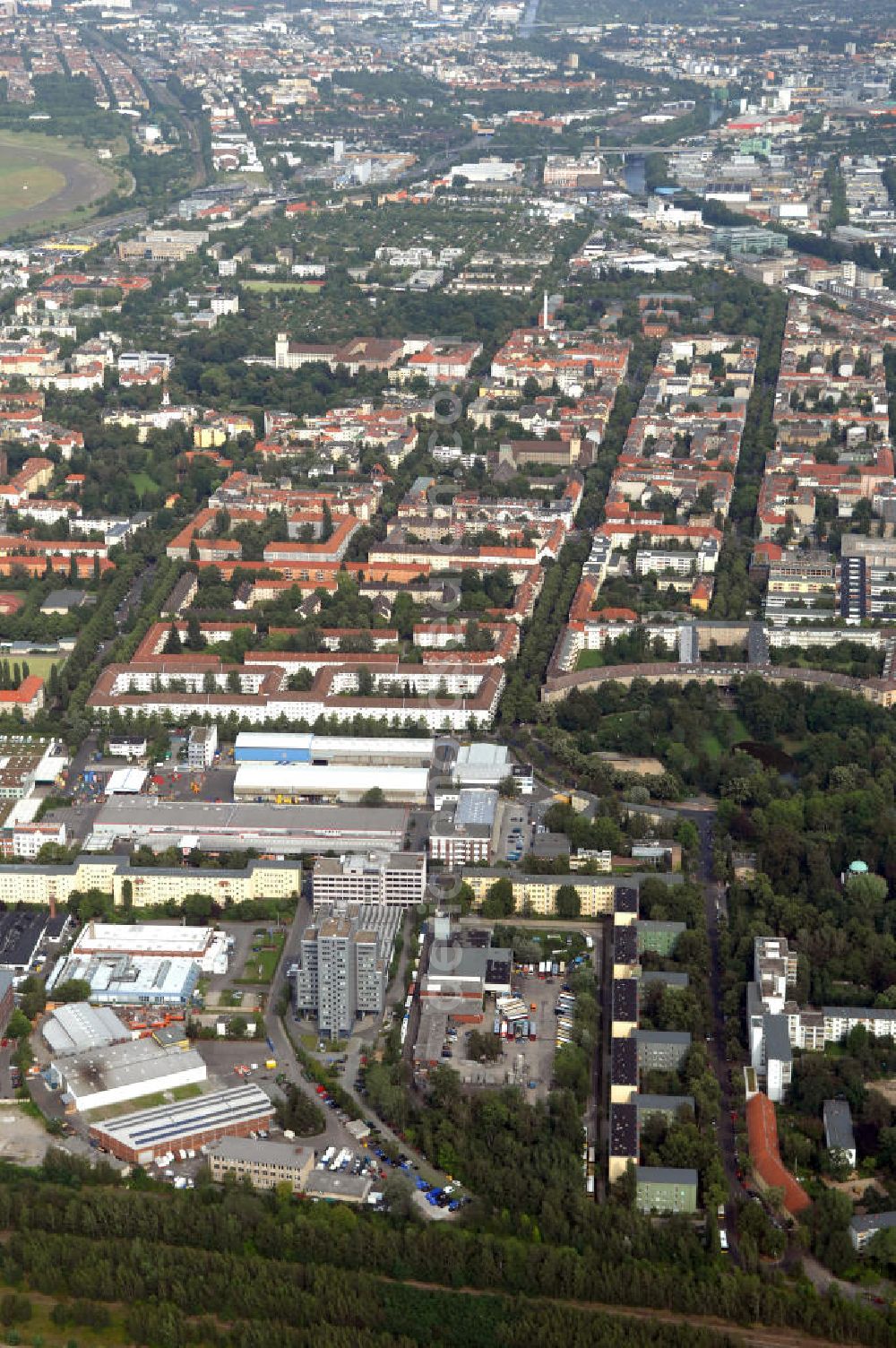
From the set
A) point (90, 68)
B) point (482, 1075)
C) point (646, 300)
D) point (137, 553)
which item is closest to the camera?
point (482, 1075)

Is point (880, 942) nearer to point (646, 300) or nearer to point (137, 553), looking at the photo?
point (137, 553)

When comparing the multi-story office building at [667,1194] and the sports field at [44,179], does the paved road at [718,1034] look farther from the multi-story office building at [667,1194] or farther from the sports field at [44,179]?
the sports field at [44,179]

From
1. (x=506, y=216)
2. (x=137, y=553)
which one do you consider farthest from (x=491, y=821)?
(x=506, y=216)

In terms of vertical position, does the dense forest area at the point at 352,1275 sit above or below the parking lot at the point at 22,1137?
above

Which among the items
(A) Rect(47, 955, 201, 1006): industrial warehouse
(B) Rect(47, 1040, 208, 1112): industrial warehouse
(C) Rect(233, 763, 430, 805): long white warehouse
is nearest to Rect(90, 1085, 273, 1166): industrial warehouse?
(B) Rect(47, 1040, 208, 1112): industrial warehouse

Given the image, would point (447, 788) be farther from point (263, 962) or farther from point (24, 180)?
point (24, 180)

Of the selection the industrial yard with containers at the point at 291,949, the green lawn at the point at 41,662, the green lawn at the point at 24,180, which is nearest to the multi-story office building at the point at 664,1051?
the industrial yard with containers at the point at 291,949
